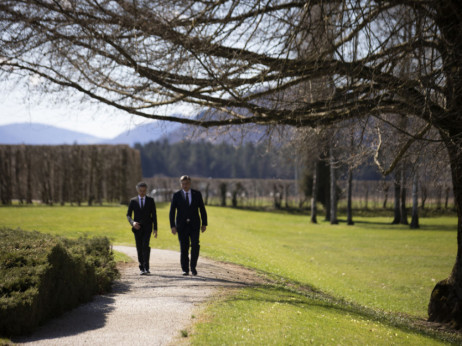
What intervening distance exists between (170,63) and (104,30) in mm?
1255

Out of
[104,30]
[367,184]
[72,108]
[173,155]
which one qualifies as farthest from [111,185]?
[173,155]

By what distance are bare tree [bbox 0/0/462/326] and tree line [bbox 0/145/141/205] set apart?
25.3 metres

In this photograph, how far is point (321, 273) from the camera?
50.2 feet

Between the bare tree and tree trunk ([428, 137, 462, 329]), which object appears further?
tree trunk ([428, 137, 462, 329])

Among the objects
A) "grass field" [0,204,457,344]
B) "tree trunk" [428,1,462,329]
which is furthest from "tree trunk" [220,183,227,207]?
"tree trunk" [428,1,462,329]

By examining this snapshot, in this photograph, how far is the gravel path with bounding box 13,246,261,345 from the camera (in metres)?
5.62

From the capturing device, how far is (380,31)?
9.81 metres

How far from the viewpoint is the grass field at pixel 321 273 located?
6785 mm

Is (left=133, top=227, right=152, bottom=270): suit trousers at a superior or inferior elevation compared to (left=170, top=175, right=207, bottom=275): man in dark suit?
inferior

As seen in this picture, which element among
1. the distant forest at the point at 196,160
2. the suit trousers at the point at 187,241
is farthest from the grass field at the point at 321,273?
the distant forest at the point at 196,160

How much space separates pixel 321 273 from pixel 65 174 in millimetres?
23922

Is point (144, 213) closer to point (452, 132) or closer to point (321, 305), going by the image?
point (321, 305)

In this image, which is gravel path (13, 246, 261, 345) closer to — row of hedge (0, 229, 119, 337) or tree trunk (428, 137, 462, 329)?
row of hedge (0, 229, 119, 337)

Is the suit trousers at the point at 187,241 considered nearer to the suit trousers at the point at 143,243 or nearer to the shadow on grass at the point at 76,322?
the suit trousers at the point at 143,243
